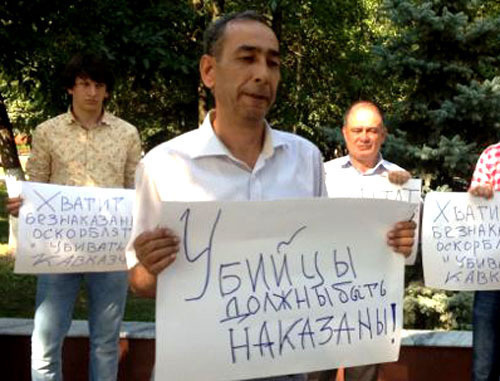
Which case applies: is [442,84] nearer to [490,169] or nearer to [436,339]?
[436,339]

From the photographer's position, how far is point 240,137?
234cm

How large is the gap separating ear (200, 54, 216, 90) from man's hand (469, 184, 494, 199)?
6.82 feet

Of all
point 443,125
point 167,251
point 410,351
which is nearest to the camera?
point 167,251

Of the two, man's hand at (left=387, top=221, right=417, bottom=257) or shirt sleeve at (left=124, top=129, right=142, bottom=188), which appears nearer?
man's hand at (left=387, top=221, right=417, bottom=257)

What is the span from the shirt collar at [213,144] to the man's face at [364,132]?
6.74ft

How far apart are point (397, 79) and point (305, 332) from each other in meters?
5.51

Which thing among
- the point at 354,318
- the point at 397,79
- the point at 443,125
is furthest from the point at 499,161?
the point at 397,79

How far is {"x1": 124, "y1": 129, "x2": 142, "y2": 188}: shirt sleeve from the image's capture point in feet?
14.0

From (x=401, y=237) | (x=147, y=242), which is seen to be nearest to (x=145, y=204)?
(x=147, y=242)

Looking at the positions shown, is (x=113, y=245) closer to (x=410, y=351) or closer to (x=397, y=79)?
(x=410, y=351)

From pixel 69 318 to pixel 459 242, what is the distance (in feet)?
6.50

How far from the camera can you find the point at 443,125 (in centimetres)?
720

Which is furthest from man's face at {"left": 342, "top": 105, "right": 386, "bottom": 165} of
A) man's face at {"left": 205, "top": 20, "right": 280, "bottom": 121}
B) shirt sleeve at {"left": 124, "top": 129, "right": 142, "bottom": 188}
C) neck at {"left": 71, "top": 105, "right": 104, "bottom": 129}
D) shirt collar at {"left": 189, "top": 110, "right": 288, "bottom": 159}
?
man's face at {"left": 205, "top": 20, "right": 280, "bottom": 121}

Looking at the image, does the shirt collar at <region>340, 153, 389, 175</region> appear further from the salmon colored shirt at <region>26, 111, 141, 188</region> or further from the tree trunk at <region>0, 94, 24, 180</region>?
the tree trunk at <region>0, 94, 24, 180</region>
